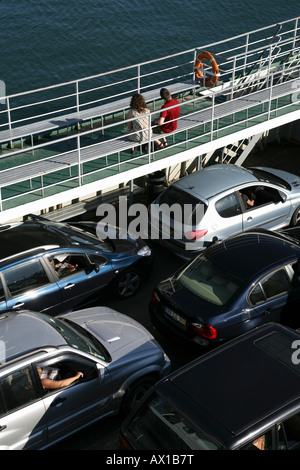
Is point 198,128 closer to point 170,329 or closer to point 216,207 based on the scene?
point 216,207

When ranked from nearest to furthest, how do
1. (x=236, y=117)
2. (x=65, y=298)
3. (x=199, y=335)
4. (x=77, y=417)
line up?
1. (x=77, y=417)
2. (x=199, y=335)
3. (x=65, y=298)
4. (x=236, y=117)

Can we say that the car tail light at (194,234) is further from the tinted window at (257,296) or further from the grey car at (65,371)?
the grey car at (65,371)

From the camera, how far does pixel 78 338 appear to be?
8.55 metres

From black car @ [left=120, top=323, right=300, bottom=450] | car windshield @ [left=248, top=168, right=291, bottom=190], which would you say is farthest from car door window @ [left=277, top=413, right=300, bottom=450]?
car windshield @ [left=248, top=168, right=291, bottom=190]

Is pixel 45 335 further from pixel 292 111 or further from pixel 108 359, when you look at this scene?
pixel 292 111

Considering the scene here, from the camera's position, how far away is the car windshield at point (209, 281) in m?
9.47

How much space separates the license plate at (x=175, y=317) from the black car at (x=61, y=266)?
4.75 ft

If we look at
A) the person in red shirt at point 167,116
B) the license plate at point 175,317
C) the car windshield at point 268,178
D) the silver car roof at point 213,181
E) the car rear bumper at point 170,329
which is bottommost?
the car rear bumper at point 170,329

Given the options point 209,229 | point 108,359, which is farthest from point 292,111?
point 108,359

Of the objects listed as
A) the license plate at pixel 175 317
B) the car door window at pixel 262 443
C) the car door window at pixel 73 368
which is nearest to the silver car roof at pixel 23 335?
the car door window at pixel 73 368

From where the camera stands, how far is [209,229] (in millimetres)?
11680
